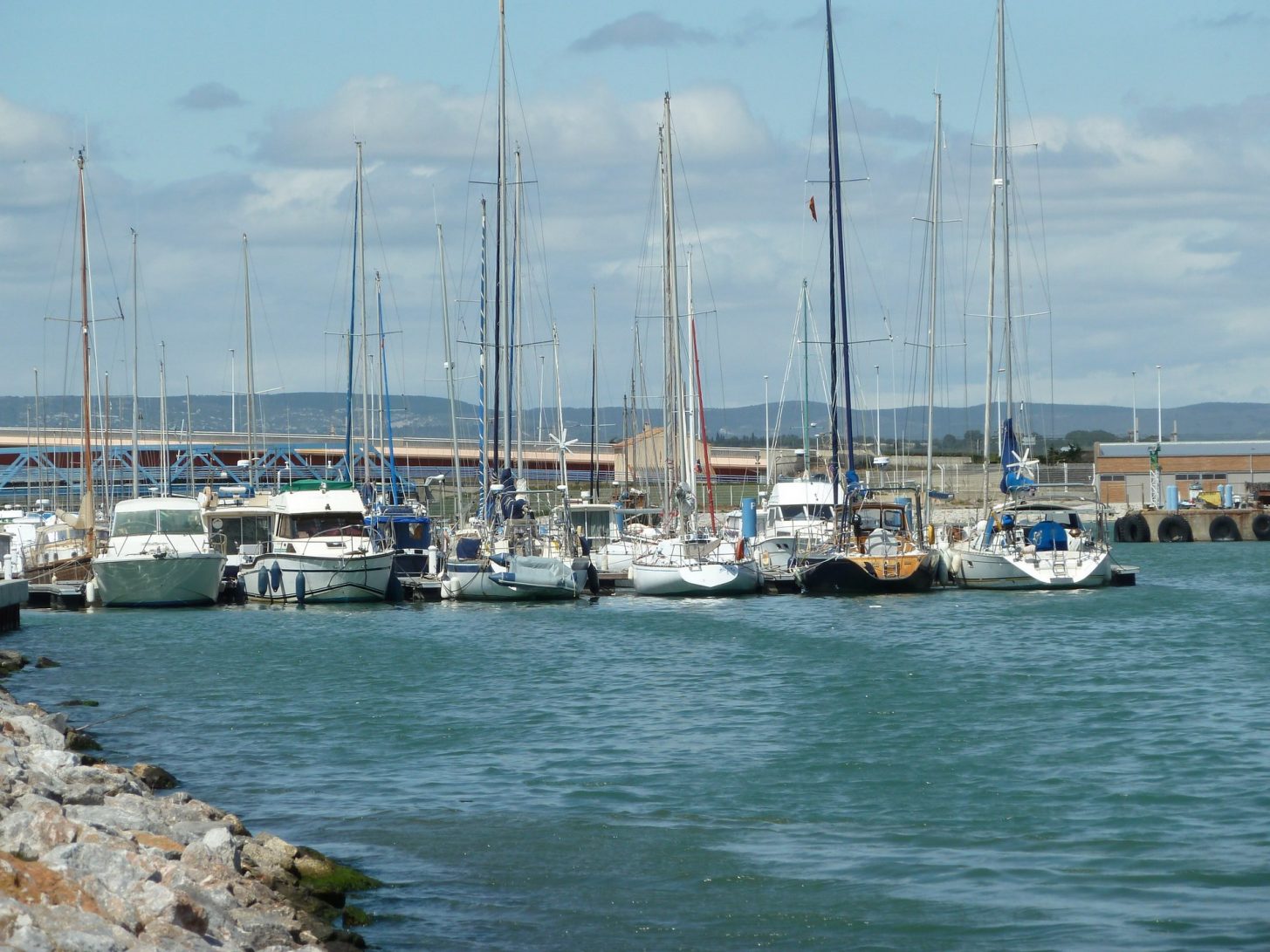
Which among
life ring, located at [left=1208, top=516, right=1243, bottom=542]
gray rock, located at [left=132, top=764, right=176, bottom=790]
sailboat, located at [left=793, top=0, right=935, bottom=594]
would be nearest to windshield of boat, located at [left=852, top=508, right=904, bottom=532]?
sailboat, located at [left=793, top=0, right=935, bottom=594]

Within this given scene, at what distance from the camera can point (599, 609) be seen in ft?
142

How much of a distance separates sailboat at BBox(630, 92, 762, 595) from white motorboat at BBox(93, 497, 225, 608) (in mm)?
12042

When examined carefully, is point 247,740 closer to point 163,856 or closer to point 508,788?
point 508,788

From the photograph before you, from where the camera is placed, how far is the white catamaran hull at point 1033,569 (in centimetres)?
4600

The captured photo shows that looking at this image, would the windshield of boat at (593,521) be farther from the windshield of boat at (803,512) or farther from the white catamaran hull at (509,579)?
the white catamaran hull at (509,579)

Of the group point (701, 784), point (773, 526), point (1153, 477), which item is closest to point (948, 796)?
point (701, 784)

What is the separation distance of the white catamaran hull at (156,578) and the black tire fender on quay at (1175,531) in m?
62.9

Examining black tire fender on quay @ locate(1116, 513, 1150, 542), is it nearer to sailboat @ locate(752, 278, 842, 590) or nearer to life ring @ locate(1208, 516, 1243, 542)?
life ring @ locate(1208, 516, 1243, 542)

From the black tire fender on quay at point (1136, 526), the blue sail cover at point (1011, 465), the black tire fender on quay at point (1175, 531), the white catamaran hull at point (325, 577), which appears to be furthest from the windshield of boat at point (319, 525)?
the black tire fender on quay at point (1175, 531)

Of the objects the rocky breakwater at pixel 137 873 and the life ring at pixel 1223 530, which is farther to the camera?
the life ring at pixel 1223 530

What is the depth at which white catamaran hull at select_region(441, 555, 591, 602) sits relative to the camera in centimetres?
4384

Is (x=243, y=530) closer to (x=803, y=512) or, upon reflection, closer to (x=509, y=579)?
(x=509, y=579)

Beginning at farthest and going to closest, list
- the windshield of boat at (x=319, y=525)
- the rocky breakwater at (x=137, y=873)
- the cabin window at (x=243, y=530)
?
the cabin window at (x=243, y=530) → the windshield of boat at (x=319, y=525) → the rocky breakwater at (x=137, y=873)

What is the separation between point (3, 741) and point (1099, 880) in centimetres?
1061
